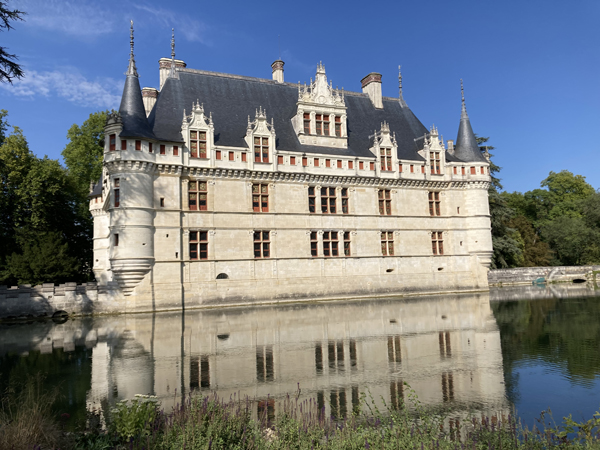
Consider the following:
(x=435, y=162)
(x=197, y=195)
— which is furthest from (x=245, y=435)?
(x=435, y=162)

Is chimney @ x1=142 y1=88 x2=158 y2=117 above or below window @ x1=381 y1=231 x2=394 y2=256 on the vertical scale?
above

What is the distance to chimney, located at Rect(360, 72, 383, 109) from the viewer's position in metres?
34.3

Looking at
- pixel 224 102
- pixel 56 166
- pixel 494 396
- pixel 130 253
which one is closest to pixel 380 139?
pixel 224 102

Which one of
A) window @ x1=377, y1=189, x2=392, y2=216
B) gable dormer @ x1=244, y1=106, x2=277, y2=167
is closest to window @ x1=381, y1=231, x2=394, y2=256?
window @ x1=377, y1=189, x2=392, y2=216

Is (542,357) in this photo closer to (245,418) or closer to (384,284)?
(245,418)

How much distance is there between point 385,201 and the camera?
3050 cm

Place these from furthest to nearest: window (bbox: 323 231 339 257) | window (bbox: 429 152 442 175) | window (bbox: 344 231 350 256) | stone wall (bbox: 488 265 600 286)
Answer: stone wall (bbox: 488 265 600 286) → window (bbox: 429 152 442 175) → window (bbox: 344 231 350 256) → window (bbox: 323 231 339 257)

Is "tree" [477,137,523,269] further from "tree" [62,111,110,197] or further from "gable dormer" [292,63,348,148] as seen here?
"tree" [62,111,110,197]

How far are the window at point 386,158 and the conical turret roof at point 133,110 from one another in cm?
1433

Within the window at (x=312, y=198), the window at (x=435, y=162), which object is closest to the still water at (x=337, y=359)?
the window at (x=312, y=198)

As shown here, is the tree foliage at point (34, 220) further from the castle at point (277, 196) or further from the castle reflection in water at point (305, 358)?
the castle reflection in water at point (305, 358)

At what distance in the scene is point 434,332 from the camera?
1424 centimetres

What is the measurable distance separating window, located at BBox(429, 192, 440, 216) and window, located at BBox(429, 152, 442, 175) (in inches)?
58.9

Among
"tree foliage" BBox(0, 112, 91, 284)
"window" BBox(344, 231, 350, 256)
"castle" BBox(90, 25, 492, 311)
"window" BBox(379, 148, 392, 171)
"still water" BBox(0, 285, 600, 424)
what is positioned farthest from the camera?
"window" BBox(379, 148, 392, 171)
